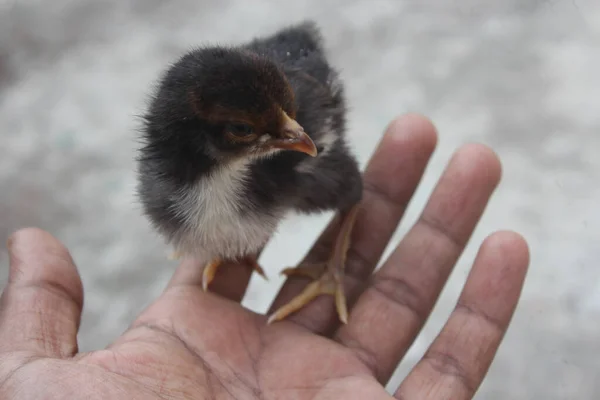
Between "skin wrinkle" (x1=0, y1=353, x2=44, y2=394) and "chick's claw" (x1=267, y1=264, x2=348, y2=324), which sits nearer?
"skin wrinkle" (x1=0, y1=353, x2=44, y2=394)

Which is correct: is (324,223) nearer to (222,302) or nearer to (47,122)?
(222,302)

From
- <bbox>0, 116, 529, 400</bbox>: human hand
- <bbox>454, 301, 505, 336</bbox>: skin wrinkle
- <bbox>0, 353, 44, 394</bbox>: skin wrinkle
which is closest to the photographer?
<bbox>0, 353, 44, 394</bbox>: skin wrinkle

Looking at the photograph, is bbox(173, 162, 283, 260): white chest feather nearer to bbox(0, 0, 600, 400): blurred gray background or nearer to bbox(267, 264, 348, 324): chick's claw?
bbox(267, 264, 348, 324): chick's claw

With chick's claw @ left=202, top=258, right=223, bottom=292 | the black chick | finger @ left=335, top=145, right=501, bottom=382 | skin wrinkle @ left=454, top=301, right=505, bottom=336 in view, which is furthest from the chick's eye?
skin wrinkle @ left=454, top=301, right=505, bottom=336

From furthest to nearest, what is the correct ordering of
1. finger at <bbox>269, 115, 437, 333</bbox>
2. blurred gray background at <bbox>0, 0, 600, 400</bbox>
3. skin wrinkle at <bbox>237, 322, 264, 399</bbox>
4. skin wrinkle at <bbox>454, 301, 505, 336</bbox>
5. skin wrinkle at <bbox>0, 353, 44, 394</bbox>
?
blurred gray background at <bbox>0, 0, 600, 400</bbox>
finger at <bbox>269, 115, 437, 333</bbox>
skin wrinkle at <bbox>454, 301, 505, 336</bbox>
skin wrinkle at <bbox>237, 322, 264, 399</bbox>
skin wrinkle at <bbox>0, 353, 44, 394</bbox>

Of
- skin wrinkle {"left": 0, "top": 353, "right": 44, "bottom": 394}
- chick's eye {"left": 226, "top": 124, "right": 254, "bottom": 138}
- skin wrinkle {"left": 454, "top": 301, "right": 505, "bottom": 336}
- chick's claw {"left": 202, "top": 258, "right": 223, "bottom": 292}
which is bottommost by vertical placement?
skin wrinkle {"left": 0, "top": 353, "right": 44, "bottom": 394}

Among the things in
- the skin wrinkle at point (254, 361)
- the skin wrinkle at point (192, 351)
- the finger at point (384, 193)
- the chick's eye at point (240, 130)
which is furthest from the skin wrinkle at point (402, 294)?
the chick's eye at point (240, 130)

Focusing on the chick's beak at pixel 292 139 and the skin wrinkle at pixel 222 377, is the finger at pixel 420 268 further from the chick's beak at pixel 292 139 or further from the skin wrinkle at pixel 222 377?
the chick's beak at pixel 292 139

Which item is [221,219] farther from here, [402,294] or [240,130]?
[402,294]
